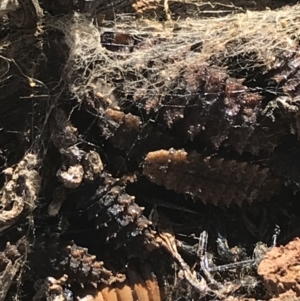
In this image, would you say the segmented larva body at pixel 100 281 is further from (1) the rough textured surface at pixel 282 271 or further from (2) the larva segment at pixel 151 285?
(1) the rough textured surface at pixel 282 271

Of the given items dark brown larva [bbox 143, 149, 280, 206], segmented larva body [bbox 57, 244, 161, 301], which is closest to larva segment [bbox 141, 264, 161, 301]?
segmented larva body [bbox 57, 244, 161, 301]

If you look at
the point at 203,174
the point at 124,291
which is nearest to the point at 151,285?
the point at 124,291

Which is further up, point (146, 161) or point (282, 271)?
point (146, 161)

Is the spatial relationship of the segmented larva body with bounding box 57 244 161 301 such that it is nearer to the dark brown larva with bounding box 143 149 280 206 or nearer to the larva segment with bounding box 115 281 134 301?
the larva segment with bounding box 115 281 134 301

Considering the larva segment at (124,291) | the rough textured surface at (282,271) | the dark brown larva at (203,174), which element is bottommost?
the larva segment at (124,291)

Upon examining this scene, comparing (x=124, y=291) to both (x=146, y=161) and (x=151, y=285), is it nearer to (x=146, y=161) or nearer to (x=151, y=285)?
(x=151, y=285)

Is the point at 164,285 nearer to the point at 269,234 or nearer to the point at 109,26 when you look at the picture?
the point at 269,234

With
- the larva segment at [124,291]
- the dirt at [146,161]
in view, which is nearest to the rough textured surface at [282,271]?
the dirt at [146,161]

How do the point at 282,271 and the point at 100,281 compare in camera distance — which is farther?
the point at 100,281
